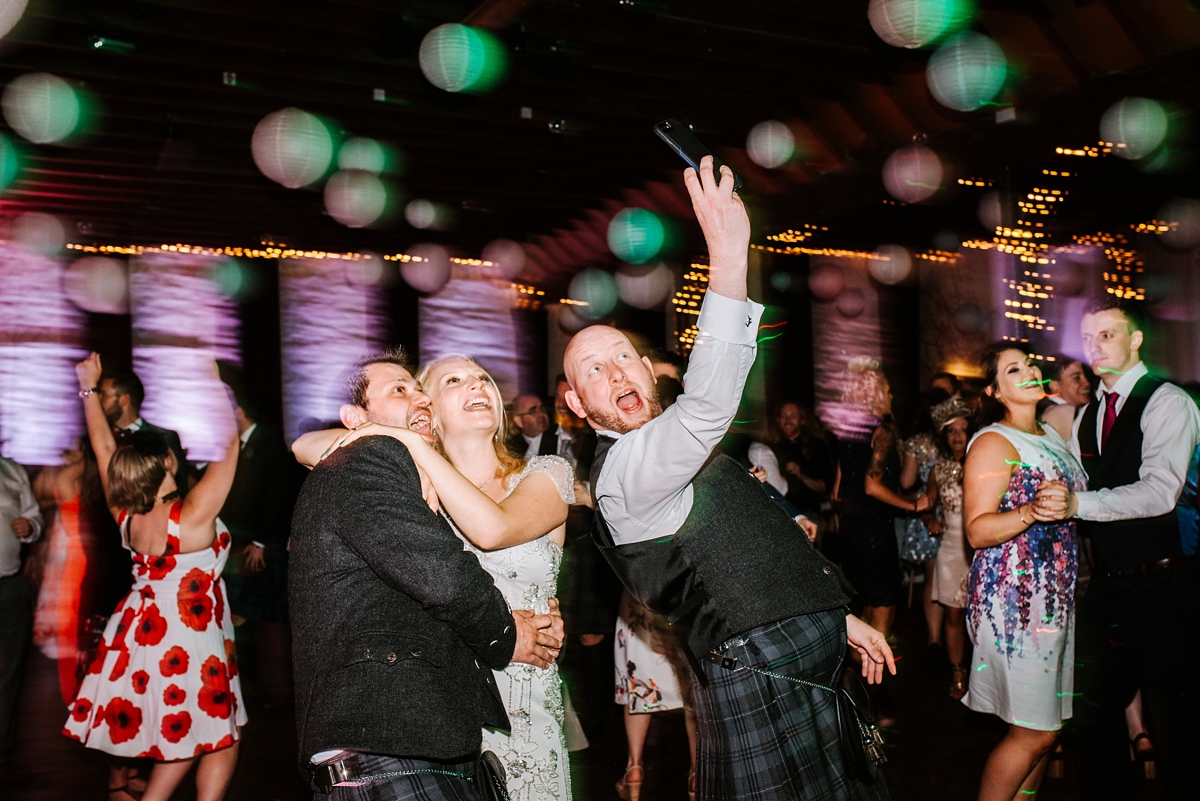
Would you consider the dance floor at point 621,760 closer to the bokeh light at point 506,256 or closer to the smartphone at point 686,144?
the smartphone at point 686,144

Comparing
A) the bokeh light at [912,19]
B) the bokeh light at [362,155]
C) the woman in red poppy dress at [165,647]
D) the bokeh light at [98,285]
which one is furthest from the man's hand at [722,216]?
the bokeh light at [98,285]

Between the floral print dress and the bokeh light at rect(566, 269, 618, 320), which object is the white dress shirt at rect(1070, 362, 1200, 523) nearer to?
the floral print dress

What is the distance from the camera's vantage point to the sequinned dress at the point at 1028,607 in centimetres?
258

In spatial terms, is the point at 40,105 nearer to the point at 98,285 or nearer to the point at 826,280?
the point at 98,285

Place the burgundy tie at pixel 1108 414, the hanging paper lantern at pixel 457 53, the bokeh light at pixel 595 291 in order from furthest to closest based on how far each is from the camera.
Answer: the bokeh light at pixel 595 291 → the hanging paper lantern at pixel 457 53 → the burgundy tie at pixel 1108 414

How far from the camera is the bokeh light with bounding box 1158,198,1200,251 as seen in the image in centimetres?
708

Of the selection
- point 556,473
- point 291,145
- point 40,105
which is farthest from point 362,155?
point 556,473

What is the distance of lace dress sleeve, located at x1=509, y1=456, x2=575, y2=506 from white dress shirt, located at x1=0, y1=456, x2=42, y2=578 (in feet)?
8.71

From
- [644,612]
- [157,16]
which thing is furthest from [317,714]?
[157,16]

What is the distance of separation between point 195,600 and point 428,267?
737 cm

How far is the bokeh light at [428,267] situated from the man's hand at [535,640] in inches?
333

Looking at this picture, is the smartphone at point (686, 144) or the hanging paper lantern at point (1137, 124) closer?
the smartphone at point (686, 144)

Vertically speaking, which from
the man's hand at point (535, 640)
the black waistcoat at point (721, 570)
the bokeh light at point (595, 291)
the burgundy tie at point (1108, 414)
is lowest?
the man's hand at point (535, 640)

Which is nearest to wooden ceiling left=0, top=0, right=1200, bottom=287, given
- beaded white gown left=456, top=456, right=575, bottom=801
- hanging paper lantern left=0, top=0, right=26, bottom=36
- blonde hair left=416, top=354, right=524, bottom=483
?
hanging paper lantern left=0, top=0, right=26, bottom=36
